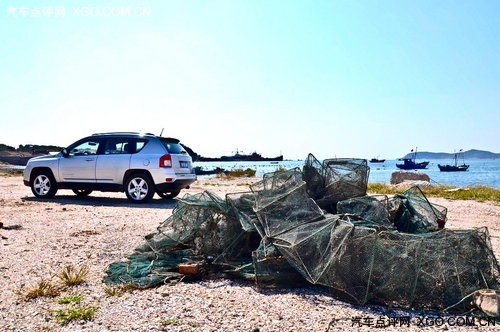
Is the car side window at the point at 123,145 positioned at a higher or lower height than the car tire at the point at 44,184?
higher

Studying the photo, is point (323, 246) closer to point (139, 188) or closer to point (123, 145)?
point (139, 188)

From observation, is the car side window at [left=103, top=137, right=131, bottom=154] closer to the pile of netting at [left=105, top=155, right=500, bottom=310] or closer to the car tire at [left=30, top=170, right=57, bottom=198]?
the car tire at [left=30, top=170, right=57, bottom=198]

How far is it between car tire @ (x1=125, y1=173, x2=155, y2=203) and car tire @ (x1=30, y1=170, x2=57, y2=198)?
284 centimetres

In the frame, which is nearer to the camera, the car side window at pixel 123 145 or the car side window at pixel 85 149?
the car side window at pixel 123 145

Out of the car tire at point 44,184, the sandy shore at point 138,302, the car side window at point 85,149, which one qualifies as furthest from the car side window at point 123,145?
the sandy shore at point 138,302

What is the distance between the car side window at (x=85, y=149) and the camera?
1324 cm

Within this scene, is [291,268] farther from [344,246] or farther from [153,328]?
[153,328]

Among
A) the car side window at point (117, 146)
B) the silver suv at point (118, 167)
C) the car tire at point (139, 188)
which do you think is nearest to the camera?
the silver suv at point (118, 167)

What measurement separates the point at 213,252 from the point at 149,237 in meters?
1.21

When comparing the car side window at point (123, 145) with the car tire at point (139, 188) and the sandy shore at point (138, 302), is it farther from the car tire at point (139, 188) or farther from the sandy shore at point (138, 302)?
the sandy shore at point (138, 302)

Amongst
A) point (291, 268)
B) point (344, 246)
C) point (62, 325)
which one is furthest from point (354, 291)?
point (62, 325)

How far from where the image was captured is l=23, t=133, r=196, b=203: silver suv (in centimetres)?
1245

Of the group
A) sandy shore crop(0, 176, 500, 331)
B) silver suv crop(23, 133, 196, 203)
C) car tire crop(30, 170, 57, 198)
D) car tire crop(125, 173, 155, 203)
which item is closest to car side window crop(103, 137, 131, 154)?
silver suv crop(23, 133, 196, 203)

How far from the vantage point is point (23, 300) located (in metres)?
4.32
